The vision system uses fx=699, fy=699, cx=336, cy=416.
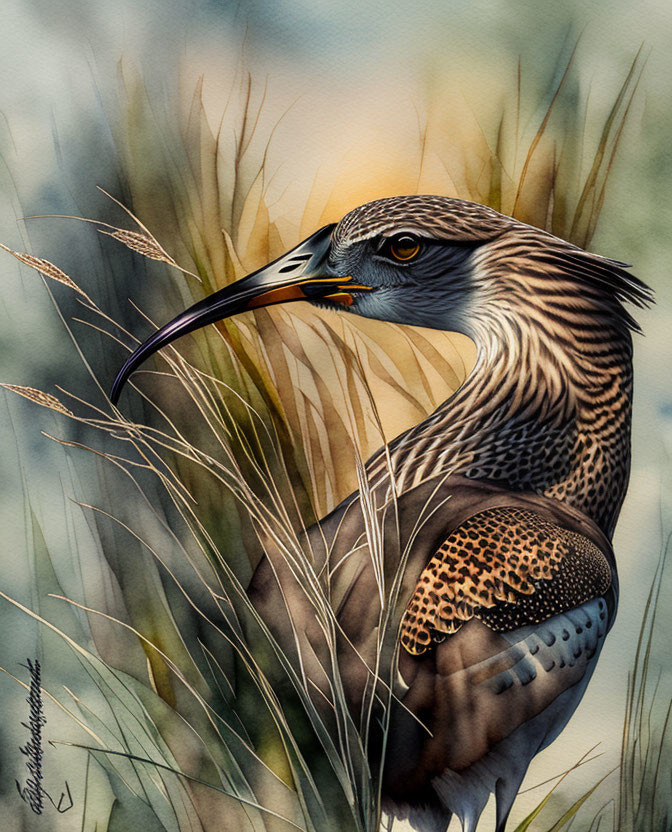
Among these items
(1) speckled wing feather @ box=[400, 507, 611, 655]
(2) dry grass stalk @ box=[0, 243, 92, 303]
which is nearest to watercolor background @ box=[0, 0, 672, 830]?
(2) dry grass stalk @ box=[0, 243, 92, 303]

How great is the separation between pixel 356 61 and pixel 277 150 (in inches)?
7.3

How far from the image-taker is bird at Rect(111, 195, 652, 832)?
101 centimetres

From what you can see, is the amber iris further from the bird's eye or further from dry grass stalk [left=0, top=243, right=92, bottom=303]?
dry grass stalk [left=0, top=243, right=92, bottom=303]

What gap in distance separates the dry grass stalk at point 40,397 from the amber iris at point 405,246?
550 mm

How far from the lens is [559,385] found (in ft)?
3.46

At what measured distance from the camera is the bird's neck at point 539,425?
41.1 inches

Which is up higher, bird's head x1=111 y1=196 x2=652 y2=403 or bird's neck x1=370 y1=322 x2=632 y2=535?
bird's head x1=111 y1=196 x2=652 y2=403

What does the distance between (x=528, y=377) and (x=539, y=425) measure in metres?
0.07

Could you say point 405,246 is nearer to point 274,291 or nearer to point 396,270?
point 396,270

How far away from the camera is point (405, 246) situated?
1041 millimetres
